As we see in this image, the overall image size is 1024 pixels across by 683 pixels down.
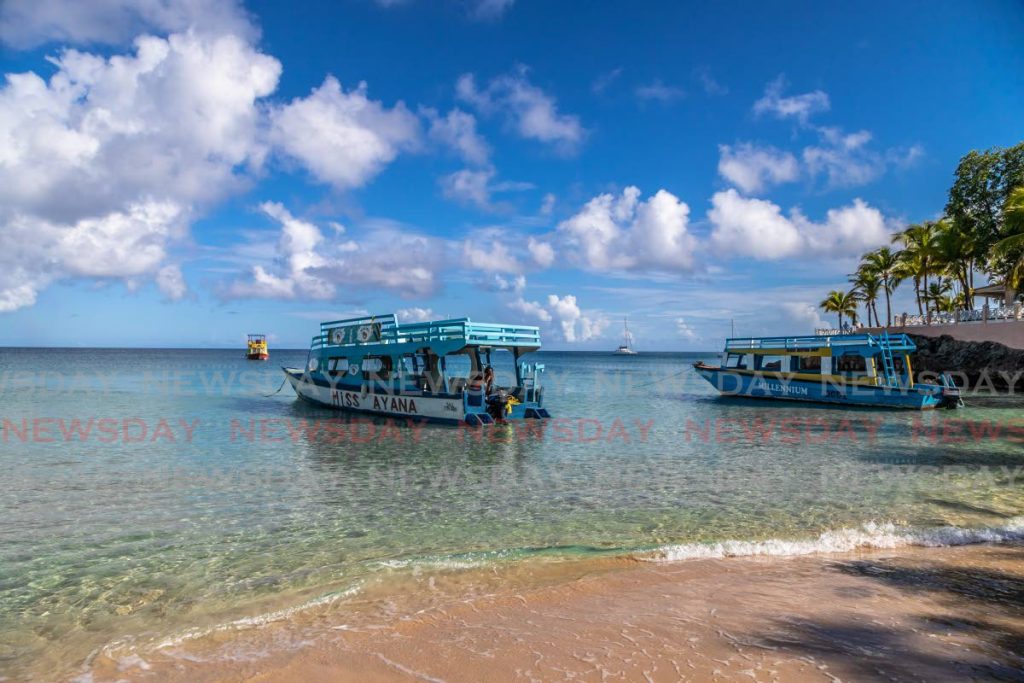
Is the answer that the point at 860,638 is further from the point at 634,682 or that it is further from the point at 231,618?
the point at 231,618

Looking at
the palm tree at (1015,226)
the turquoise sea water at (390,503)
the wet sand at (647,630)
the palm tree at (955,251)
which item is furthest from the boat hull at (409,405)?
the palm tree at (955,251)

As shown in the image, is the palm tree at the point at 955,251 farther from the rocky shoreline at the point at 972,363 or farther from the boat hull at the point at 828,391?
the boat hull at the point at 828,391

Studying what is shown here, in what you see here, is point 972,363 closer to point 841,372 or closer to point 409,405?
point 841,372

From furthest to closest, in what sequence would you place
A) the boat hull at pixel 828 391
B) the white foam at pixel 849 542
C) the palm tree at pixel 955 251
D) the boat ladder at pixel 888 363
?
the palm tree at pixel 955 251 < the boat ladder at pixel 888 363 < the boat hull at pixel 828 391 < the white foam at pixel 849 542

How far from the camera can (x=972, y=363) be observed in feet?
133

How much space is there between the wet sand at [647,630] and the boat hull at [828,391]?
76.0ft

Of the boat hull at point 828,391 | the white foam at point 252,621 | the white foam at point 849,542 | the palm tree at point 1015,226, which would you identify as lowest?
the white foam at point 849,542

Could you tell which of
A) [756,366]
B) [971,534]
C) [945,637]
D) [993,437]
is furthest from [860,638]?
[756,366]

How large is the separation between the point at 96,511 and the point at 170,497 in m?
1.26

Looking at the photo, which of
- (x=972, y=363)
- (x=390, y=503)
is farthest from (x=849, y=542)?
(x=972, y=363)

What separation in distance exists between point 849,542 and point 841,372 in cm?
2360

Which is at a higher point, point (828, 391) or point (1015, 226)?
point (1015, 226)

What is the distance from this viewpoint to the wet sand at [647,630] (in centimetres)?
533

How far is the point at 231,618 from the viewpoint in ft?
21.5
